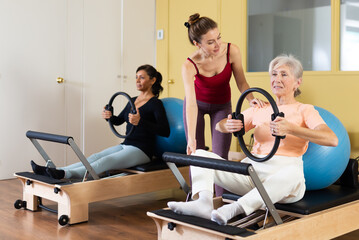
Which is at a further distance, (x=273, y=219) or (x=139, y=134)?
(x=139, y=134)

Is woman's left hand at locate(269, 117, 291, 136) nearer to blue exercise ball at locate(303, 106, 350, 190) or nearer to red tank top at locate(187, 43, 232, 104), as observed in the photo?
blue exercise ball at locate(303, 106, 350, 190)

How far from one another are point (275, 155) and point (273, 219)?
0.32m

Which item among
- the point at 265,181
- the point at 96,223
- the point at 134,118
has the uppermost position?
the point at 134,118

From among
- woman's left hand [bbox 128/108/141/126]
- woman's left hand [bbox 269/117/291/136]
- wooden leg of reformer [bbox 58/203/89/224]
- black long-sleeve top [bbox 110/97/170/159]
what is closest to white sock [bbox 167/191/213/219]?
woman's left hand [bbox 269/117/291/136]

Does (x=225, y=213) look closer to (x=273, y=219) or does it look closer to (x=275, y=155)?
(x=273, y=219)

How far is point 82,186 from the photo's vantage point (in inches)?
119

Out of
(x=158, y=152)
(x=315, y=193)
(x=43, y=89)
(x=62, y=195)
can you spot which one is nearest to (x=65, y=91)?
(x=43, y=89)

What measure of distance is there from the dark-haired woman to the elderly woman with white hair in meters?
1.09

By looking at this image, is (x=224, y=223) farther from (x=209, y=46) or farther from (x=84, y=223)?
(x=84, y=223)

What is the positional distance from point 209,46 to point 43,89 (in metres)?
2.75

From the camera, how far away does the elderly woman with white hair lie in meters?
2.12

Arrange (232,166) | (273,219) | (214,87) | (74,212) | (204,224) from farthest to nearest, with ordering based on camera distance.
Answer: (74,212) → (214,87) → (273,219) → (204,224) → (232,166)

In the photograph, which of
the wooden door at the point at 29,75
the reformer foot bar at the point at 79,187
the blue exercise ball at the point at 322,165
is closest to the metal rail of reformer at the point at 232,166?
the blue exercise ball at the point at 322,165

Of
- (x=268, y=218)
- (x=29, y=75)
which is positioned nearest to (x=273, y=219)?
(x=268, y=218)
